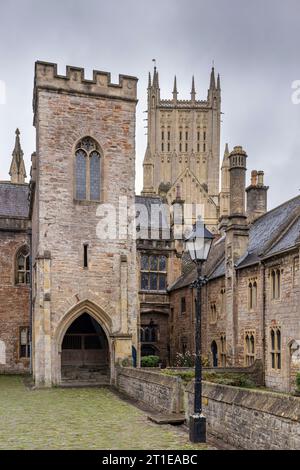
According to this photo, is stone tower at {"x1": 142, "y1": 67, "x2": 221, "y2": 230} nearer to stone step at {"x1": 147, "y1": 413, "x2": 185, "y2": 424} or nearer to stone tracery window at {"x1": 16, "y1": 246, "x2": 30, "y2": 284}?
stone tracery window at {"x1": 16, "y1": 246, "x2": 30, "y2": 284}

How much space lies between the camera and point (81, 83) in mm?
25422

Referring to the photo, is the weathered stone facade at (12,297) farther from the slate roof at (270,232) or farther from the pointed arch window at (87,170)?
the slate roof at (270,232)

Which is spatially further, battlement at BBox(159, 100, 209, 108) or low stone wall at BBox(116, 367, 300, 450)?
battlement at BBox(159, 100, 209, 108)

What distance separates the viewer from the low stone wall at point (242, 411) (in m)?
8.59

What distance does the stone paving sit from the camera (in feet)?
35.9

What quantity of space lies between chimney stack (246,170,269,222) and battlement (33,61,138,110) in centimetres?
958

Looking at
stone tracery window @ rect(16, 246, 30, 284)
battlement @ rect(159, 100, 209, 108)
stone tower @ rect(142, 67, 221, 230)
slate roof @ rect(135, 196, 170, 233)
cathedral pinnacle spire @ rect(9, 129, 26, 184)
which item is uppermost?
battlement @ rect(159, 100, 209, 108)

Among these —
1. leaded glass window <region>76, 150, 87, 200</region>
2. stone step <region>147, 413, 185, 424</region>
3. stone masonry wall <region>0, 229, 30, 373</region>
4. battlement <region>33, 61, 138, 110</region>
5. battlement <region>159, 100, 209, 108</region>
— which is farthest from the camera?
battlement <region>159, 100, 209, 108</region>

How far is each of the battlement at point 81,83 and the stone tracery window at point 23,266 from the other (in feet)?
34.8

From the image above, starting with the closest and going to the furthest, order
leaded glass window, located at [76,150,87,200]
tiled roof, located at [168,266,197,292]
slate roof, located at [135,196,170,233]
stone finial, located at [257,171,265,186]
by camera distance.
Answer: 1. leaded glass window, located at [76,150,87,200]
2. stone finial, located at [257,171,265,186]
3. tiled roof, located at [168,266,197,292]
4. slate roof, located at [135,196,170,233]

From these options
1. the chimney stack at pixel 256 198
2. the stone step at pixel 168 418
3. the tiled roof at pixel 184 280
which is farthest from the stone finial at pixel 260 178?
the stone step at pixel 168 418

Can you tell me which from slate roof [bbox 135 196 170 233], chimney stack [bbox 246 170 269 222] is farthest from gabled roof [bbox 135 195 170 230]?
chimney stack [bbox 246 170 269 222]

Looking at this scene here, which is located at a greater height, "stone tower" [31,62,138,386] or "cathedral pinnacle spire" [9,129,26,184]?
"cathedral pinnacle spire" [9,129,26,184]
